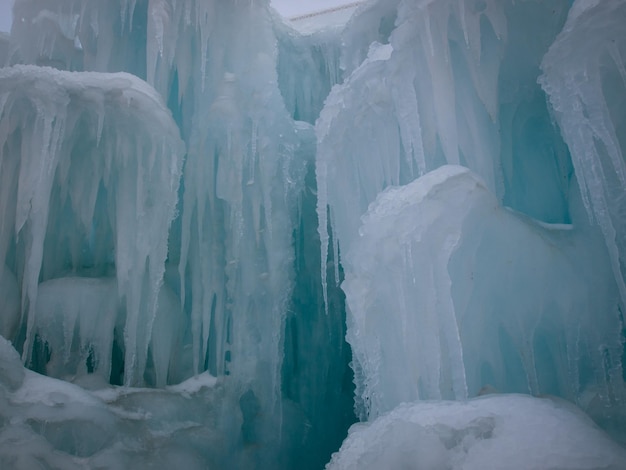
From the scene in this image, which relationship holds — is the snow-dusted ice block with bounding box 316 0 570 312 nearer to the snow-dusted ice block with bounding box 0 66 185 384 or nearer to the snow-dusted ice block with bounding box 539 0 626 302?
the snow-dusted ice block with bounding box 539 0 626 302

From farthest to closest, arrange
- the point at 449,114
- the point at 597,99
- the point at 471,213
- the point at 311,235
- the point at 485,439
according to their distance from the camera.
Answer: the point at 311,235 → the point at 449,114 → the point at 471,213 → the point at 597,99 → the point at 485,439

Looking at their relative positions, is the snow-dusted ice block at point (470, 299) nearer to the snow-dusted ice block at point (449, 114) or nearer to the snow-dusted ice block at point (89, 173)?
the snow-dusted ice block at point (449, 114)

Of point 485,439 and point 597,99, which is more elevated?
point 597,99

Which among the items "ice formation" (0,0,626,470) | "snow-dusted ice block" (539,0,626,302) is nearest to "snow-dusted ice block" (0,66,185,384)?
"ice formation" (0,0,626,470)

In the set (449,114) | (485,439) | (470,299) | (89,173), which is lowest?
(485,439)

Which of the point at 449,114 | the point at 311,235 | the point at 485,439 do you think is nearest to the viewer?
the point at 485,439

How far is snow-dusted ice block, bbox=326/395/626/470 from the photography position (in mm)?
2520

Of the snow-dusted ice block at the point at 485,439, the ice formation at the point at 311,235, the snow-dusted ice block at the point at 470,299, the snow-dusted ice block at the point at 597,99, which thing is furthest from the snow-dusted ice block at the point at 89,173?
the snow-dusted ice block at the point at 597,99

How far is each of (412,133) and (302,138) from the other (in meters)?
2.55

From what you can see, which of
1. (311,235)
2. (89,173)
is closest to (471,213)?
A: (311,235)

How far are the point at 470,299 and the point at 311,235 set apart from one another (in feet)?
10.9

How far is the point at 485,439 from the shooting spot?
2787 mm

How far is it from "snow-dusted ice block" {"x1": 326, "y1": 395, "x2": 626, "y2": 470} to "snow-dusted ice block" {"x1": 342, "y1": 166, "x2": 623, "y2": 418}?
2.54 feet

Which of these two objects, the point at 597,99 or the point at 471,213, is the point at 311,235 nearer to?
the point at 471,213
